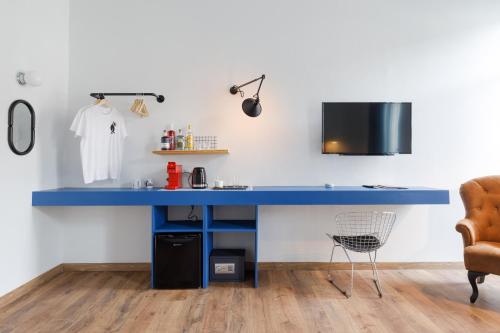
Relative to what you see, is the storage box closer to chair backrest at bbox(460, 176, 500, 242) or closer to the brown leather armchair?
the brown leather armchair

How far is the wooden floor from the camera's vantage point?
2.06 meters

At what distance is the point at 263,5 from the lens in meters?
3.21

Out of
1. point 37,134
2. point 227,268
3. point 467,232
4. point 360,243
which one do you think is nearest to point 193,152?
point 227,268

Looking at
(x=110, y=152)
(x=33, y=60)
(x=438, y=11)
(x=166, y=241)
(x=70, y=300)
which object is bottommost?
(x=70, y=300)

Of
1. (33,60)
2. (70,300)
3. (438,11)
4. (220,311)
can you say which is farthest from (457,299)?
(33,60)

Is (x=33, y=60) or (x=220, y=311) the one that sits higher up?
(x=33, y=60)

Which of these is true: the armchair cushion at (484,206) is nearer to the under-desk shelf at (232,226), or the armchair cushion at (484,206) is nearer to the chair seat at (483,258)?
the chair seat at (483,258)

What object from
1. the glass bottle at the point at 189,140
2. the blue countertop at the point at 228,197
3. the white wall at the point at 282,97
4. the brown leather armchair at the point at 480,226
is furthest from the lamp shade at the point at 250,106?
the brown leather armchair at the point at 480,226

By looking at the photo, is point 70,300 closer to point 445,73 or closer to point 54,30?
point 54,30

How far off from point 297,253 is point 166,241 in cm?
143

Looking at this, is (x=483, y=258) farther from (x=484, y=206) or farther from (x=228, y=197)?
(x=228, y=197)

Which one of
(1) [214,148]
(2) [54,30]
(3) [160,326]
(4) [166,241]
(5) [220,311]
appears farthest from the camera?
(1) [214,148]

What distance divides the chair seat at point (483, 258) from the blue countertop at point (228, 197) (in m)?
0.52

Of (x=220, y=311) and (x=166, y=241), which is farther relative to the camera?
(x=166, y=241)
